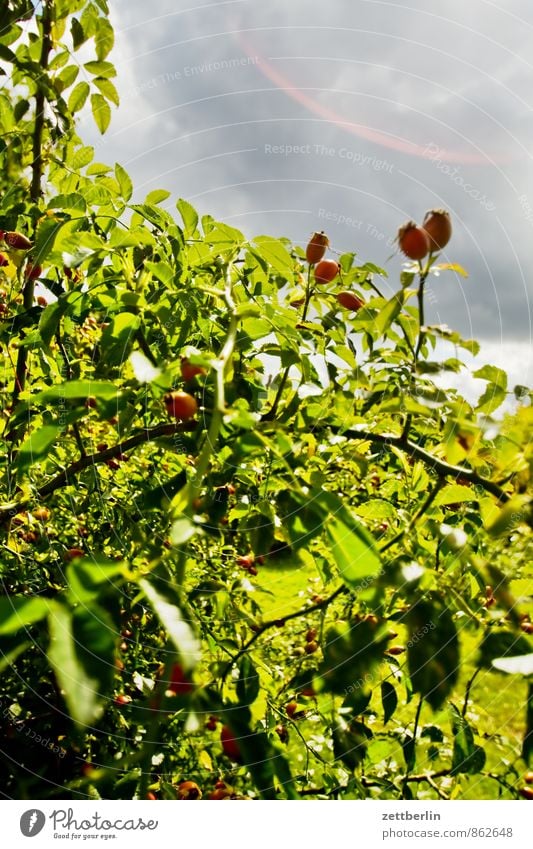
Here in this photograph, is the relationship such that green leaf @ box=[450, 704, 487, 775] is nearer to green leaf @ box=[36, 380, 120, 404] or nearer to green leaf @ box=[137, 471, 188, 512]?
green leaf @ box=[137, 471, 188, 512]

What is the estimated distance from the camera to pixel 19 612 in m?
0.46

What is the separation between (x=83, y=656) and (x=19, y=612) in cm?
7

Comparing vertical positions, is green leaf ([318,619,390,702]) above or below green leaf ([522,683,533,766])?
above

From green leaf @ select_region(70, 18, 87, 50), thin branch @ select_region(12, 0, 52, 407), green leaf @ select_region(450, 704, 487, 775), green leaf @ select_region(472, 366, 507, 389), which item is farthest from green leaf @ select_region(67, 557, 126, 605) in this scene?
green leaf @ select_region(70, 18, 87, 50)

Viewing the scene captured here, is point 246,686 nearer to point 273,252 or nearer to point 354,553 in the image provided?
point 354,553

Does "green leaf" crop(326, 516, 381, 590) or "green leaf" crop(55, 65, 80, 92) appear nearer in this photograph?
"green leaf" crop(326, 516, 381, 590)

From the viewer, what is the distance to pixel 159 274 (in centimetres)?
86

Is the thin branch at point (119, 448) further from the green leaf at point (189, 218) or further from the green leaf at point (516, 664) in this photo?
the green leaf at point (516, 664)

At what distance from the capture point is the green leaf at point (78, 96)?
1442 millimetres
